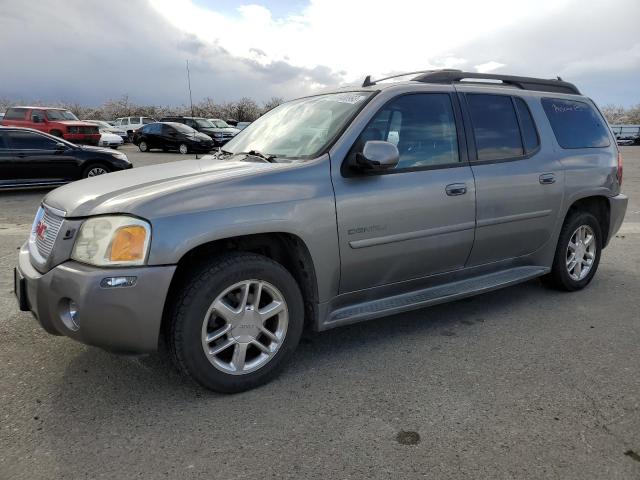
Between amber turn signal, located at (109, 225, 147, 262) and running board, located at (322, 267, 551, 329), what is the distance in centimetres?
122

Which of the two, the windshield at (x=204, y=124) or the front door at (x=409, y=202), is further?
the windshield at (x=204, y=124)

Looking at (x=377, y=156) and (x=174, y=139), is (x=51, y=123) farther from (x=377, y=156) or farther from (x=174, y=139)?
(x=377, y=156)

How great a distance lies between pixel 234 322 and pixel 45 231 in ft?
3.90

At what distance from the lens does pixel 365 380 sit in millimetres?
3137

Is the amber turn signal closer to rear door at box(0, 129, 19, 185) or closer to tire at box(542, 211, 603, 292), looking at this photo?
tire at box(542, 211, 603, 292)

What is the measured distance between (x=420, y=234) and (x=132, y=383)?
2001 mm

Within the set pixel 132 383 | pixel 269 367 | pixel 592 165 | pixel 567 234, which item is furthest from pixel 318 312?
pixel 592 165

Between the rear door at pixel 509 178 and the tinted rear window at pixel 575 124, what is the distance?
8.5 inches

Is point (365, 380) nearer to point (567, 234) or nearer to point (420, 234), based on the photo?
point (420, 234)

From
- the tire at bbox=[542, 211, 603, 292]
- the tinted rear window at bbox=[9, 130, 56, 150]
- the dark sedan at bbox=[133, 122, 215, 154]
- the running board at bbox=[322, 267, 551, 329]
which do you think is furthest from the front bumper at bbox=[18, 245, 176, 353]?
the dark sedan at bbox=[133, 122, 215, 154]

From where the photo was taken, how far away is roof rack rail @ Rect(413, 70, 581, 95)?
3.94 meters

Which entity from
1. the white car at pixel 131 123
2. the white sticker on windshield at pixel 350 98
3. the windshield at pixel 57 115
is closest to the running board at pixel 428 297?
the white sticker on windshield at pixel 350 98

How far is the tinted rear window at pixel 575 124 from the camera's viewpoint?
4.55 meters

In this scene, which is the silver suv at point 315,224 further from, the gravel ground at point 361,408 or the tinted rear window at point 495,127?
the gravel ground at point 361,408
